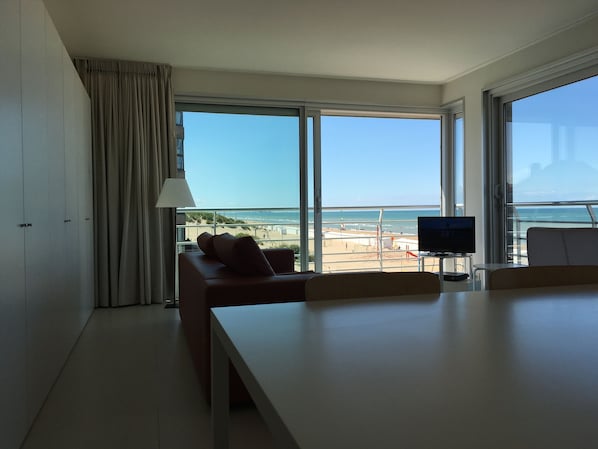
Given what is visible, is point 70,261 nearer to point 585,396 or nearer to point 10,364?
point 10,364

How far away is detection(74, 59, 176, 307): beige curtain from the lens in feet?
15.6

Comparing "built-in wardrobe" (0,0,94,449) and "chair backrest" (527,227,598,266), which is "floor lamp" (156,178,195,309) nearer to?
"built-in wardrobe" (0,0,94,449)

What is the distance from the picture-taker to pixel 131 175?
4.86 meters

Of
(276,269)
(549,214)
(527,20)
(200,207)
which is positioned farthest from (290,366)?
(200,207)

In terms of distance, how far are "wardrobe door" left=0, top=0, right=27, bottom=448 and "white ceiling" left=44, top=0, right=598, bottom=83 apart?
191cm

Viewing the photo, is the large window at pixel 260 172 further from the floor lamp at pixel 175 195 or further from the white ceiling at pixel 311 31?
the floor lamp at pixel 175 195

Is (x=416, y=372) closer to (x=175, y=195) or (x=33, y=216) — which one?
(x=33, y=216)

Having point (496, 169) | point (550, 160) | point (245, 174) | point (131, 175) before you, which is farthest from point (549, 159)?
point (131, 175)

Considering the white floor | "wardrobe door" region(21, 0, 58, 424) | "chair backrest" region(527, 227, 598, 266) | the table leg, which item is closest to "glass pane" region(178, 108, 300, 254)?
the white floor

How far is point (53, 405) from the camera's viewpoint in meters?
2.34

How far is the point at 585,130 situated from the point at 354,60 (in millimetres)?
2249

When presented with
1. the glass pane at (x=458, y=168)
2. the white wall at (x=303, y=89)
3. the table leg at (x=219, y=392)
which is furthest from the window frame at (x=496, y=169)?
the table leg at (x=219, y=392)

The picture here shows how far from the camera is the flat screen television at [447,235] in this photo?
4.89 meters

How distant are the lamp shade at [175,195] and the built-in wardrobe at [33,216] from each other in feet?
3.40
